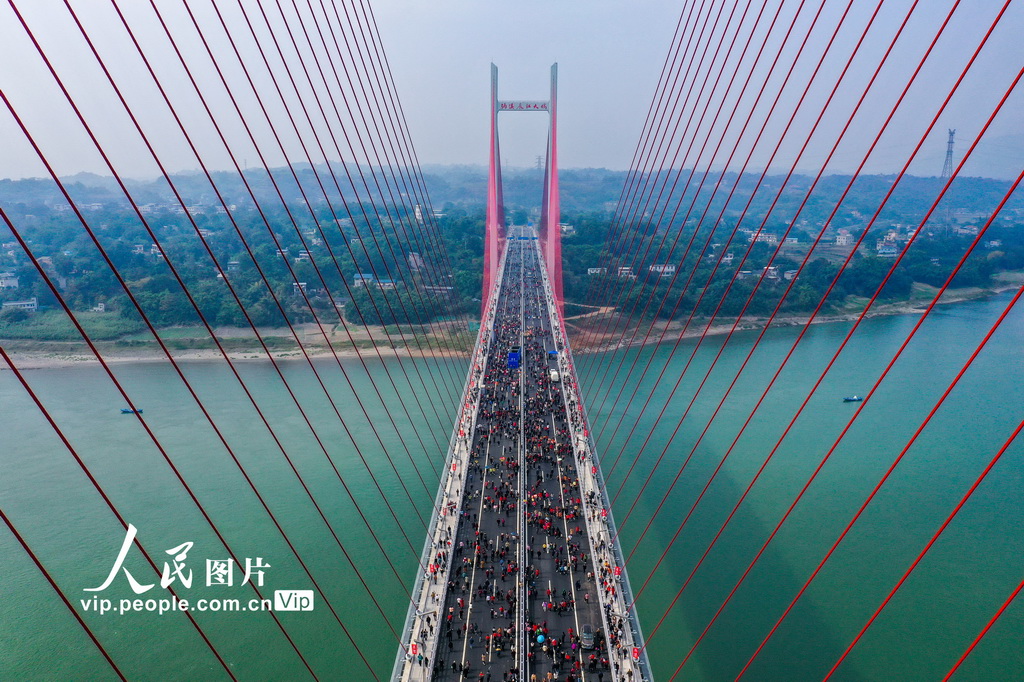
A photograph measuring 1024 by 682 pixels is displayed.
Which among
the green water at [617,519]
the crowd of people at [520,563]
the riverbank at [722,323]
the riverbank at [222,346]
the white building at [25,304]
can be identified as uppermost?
the crowd of people at [520,563]

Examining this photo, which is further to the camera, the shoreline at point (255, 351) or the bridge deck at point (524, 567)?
the shoreline at point (255, 351)

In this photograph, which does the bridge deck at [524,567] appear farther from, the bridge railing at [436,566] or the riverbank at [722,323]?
the riverbank at [722,323]

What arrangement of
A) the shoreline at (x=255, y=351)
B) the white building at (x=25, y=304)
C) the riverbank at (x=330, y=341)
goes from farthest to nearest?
the white building at (x=25, y=304), the riverbank at (x=330, y=341), the shoreline at (x=255, y=351)

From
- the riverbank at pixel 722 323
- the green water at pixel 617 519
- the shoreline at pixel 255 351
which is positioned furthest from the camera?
the riverbank at pixel 722 323

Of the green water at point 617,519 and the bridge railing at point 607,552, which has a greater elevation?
the bridge railing at point 607,552

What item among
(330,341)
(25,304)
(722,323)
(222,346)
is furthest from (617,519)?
(25,304)

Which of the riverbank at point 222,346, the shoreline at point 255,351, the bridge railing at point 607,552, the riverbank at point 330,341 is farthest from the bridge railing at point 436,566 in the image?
the riverbank at point 222,346
